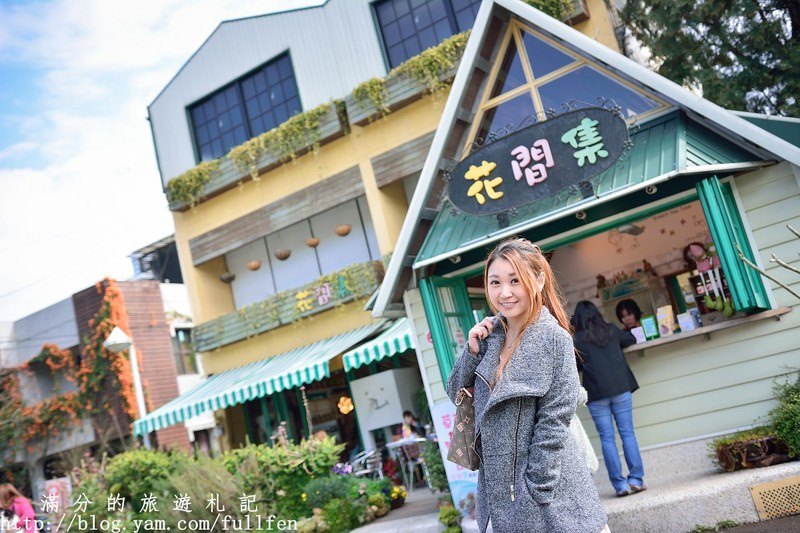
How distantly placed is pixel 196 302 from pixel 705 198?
15371 millimetres

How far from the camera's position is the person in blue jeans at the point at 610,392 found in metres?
7.33

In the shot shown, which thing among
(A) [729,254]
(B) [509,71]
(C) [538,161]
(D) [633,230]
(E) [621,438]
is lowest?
(E) [621,438]

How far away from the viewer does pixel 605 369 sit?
24.5 ft

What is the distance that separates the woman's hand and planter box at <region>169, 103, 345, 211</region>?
46.9 feet

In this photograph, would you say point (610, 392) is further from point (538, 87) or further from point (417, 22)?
point (417, 22)

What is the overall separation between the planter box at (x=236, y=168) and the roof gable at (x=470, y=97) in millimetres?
8618

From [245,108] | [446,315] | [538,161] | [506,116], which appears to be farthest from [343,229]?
[538,161]

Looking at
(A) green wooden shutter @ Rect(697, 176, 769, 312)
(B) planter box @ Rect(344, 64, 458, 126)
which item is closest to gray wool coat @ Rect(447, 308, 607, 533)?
(A) green wooden shutter @ Rect(697, 176, 769, 312)

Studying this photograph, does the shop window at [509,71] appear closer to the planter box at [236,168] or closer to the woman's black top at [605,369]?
the woman's black top at [605,369]

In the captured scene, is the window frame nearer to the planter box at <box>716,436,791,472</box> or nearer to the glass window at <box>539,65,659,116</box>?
the glass window at <box>539,65,659,116</box>

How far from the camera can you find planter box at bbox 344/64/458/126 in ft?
53.1

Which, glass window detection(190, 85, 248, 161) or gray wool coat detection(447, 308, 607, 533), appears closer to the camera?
gray wool coat detection(447, 308, 607, 533)

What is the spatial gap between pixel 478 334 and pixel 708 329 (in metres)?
4.99

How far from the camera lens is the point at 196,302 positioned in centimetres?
2020
